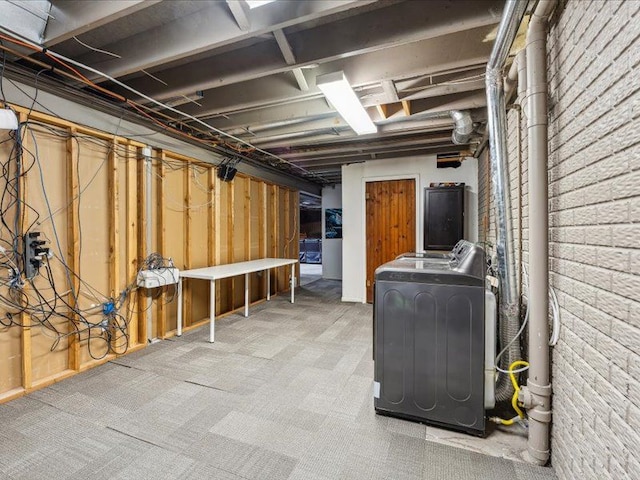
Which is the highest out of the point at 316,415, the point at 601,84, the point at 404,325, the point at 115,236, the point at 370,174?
the point at 370,174

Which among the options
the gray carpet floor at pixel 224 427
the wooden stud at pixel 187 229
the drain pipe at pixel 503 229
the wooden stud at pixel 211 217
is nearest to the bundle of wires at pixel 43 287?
the gray carpet floor at pixel 224 427

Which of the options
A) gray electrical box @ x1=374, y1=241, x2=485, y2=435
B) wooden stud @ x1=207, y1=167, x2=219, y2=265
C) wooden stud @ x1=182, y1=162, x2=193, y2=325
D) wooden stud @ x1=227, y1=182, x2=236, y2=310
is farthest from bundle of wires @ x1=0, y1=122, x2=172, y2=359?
gray electrical box @ x1=374, y1=241, x2=485, y2=435

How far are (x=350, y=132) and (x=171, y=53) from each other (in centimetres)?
229

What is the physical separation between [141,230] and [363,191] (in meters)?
3.51

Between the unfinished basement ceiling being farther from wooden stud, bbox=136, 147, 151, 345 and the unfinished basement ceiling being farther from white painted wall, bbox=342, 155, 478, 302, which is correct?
white painted wall, bbox=342, 155, 478, 302

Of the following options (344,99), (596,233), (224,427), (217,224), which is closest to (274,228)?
(217,224)

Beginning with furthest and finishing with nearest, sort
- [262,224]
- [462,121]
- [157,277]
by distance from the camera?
[262,224], [157,277], [462,121]

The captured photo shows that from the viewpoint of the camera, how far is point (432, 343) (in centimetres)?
190

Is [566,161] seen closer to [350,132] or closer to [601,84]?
[601,84]

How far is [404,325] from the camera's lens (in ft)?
6.45

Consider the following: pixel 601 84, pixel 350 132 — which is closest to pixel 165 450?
pixel 601 84

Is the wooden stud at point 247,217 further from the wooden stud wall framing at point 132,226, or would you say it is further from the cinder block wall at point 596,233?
the cinder block wall at point 596,233

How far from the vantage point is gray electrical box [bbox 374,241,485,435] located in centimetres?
182

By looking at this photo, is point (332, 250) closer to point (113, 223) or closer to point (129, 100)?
point (113, 223)
